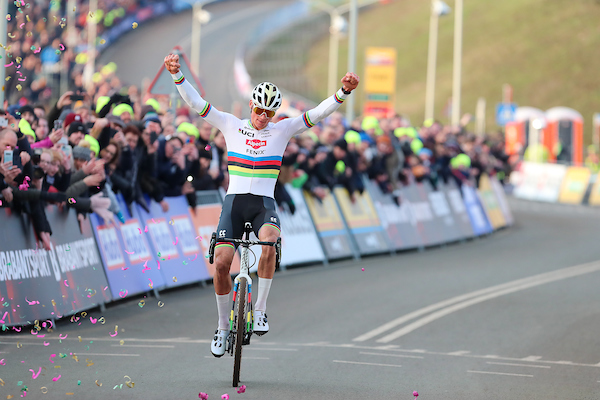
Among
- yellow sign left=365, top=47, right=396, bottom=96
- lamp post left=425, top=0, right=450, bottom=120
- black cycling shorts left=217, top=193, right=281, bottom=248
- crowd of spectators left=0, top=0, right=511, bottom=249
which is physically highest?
lamp post left=425, top=0, right=450, bottom=120

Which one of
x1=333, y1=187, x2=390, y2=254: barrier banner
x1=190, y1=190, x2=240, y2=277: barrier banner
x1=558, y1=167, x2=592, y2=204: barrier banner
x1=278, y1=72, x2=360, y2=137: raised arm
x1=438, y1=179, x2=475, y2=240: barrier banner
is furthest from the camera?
x1=558, y1=167, x2=592, y2=204: barrier banner

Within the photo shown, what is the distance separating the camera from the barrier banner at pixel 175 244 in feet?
46.1

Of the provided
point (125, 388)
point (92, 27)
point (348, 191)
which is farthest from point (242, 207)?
point (92, 27)

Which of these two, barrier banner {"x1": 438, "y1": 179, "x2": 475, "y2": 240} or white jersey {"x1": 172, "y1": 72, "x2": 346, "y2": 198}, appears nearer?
white jersey {"x1": 172, "y1": 72, "x2": 346, "y2": 198}

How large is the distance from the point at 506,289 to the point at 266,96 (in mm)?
8321

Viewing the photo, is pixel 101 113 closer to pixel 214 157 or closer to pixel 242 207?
pixel 214 157

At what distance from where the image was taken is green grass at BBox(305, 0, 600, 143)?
74.9 m

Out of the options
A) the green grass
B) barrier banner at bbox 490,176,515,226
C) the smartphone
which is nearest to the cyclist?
the smartphone

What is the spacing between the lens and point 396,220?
21797 mm

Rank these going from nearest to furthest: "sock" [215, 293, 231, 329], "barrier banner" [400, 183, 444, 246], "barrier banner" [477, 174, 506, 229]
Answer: "sock" [215, 293, 231, 329], "barrier banner" [400, 183, 444, 246], "barrier banner" [477, 174, 506, 229]

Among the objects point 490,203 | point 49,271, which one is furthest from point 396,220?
point 49,271

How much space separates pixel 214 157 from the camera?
16.1 m

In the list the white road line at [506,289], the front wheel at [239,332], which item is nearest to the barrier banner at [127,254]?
the white road line at [506,289]

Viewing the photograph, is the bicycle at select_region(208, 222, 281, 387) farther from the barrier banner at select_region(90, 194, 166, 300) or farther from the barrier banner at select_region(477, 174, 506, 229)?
the barrier banner at select_region(477, 174, 506, 229)
